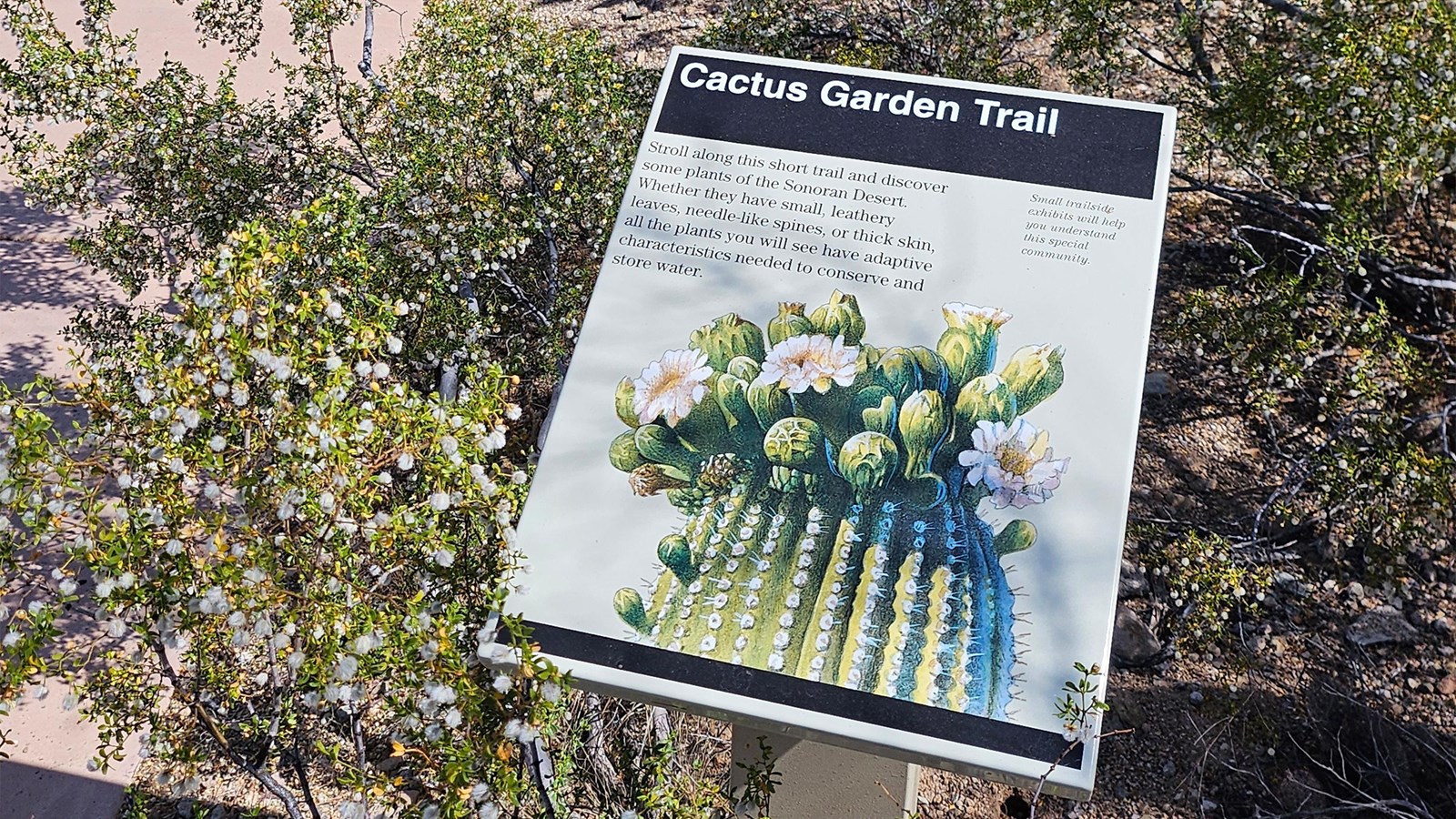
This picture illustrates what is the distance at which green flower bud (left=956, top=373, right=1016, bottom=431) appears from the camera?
77.9 inches

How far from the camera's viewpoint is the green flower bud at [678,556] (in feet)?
6.32

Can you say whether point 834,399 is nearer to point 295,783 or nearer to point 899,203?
point 899,203

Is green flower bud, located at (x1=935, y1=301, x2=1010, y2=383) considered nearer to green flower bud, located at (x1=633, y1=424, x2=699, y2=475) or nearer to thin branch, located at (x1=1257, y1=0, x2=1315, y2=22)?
green flower bud, located at (x1=633, y1=424, x2=699, y2=475)

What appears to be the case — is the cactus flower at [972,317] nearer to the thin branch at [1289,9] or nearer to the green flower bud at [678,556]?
the green flower bud at [678,556]

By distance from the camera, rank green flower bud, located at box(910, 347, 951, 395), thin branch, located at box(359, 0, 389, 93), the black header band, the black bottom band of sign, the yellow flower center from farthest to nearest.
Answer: thin branch, located at box(359, 0, 389, 93), the black header band, green flower bud, located at box(910, 347, 951, 395), the yellow flower center, the black bottom band of sign

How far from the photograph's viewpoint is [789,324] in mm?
2119

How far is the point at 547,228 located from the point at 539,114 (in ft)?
1.67

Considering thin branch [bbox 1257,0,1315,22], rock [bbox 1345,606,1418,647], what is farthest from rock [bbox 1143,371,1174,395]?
thin branch [bbox 1257,0,1315,22]

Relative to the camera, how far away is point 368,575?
7.69 ft

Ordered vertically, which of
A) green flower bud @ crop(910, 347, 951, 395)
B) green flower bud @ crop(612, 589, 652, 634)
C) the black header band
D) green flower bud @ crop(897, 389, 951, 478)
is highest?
the black header band

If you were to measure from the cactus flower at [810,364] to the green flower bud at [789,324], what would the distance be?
0.01 metres

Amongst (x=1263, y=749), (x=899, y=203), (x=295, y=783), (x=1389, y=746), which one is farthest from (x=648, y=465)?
(x=1389, y=746)

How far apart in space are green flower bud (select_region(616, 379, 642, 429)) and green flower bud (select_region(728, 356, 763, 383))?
0.20 meters

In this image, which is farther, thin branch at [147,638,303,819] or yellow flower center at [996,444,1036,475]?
thin branch at [147,638,303,819]
